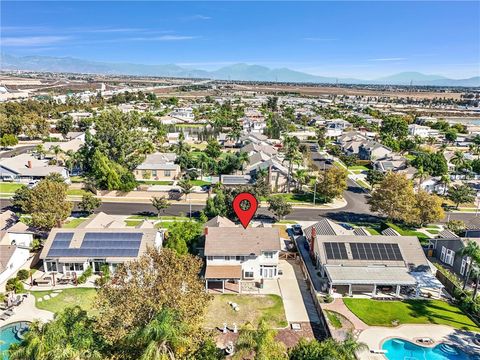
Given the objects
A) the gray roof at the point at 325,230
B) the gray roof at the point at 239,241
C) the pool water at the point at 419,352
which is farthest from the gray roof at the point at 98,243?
the pool water at the point at 419,352

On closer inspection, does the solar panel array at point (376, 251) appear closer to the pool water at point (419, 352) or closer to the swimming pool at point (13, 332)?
the pool water at point (419, 352)

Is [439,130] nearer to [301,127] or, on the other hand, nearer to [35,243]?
[301,127]

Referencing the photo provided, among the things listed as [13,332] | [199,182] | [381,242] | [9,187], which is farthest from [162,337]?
[9,187]

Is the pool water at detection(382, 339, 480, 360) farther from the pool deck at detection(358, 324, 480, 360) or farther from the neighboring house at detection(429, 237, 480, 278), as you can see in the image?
the neighboring house at detection(429, 237, 480, 278)

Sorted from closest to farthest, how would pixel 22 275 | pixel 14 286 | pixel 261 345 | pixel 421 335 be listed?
pixel 261 345, pixel 421 335, pixel 14 286, pixel 22 275

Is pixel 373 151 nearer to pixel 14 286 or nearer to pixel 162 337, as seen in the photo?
pixel 14 286

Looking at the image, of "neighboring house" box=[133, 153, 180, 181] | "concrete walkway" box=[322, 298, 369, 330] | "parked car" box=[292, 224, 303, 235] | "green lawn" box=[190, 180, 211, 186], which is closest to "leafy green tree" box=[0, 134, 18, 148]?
"neighboring house" box=[133, 153, 180, 181]
